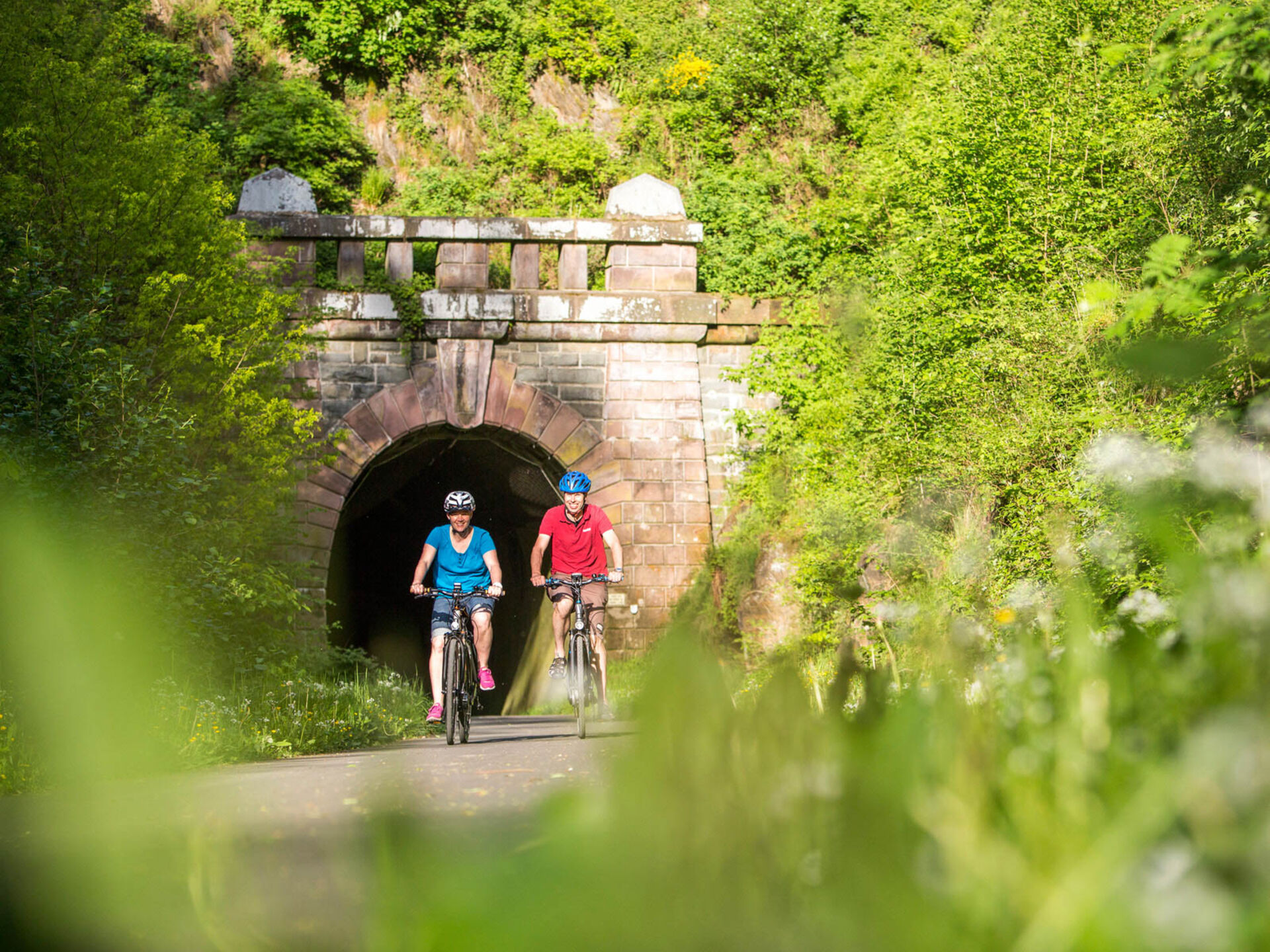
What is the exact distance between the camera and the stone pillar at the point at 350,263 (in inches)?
527

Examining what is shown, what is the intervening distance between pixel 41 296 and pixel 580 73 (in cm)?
1609

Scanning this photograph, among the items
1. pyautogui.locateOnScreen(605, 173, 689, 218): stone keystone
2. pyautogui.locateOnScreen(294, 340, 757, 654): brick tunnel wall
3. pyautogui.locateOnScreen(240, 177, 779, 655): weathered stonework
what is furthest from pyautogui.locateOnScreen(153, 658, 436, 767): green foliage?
pyautogui.locateOnScreen(605, 173, 689, 218): stone keystone

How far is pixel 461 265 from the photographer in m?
13.5

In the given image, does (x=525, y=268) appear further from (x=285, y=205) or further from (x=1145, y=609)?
(x=1145, y=609)

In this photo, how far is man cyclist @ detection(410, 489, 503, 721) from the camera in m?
8.00

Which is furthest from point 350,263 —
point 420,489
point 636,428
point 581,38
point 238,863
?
point 238,863

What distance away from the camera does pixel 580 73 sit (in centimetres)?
2184

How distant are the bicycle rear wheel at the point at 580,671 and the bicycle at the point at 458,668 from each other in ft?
2.25

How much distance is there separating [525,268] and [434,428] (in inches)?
87.6

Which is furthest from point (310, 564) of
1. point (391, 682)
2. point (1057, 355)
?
point (1057, 355)

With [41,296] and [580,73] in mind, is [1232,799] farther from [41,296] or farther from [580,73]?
[580,73]

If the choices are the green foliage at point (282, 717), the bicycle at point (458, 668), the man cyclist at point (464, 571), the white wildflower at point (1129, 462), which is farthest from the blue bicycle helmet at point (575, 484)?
the white wildflower at point (1129, 462)

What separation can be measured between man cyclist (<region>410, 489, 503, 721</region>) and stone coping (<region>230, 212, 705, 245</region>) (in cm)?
607

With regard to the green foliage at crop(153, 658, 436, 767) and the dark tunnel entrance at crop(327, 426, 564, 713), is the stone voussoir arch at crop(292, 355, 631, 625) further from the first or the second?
the green foliage at crop(153, 658, 436, 767)
